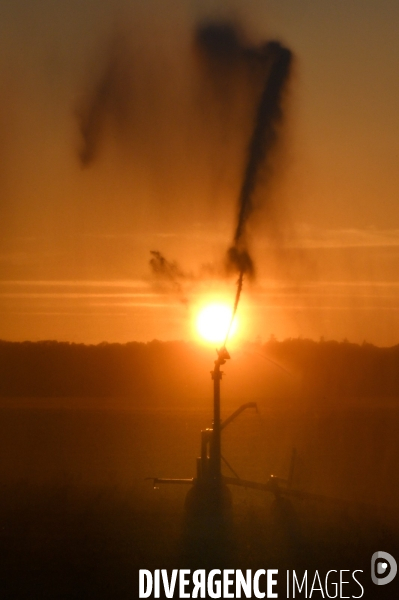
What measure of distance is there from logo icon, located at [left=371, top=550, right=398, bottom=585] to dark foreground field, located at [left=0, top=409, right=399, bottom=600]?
110mm

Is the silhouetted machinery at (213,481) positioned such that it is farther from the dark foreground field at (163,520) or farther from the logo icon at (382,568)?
the logo icon at (382,568)

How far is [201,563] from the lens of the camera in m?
11.6

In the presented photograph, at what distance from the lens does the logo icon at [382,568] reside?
11.2 metres

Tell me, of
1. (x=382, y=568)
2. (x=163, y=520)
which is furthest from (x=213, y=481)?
(x=382, y=568)

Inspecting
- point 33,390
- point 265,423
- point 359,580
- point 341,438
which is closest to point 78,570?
point 359,580

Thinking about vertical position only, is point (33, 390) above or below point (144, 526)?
above

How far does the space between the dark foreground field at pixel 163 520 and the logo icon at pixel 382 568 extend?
0.11m

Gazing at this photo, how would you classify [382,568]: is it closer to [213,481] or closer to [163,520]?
[213,481]

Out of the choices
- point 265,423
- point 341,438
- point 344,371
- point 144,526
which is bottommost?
point 144,526

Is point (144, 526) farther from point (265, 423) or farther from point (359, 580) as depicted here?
point (265, 423)

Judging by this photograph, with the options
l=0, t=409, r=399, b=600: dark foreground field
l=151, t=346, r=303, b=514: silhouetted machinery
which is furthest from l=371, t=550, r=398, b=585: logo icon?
l=151, t=346, r=303, b=514: silhouetted machinery

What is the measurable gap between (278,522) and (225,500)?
108cm

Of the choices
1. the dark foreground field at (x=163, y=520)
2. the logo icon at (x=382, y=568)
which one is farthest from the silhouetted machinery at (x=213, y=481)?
the logo icon at (x=382, y=568)

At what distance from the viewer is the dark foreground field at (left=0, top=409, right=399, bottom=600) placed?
11320 mm
